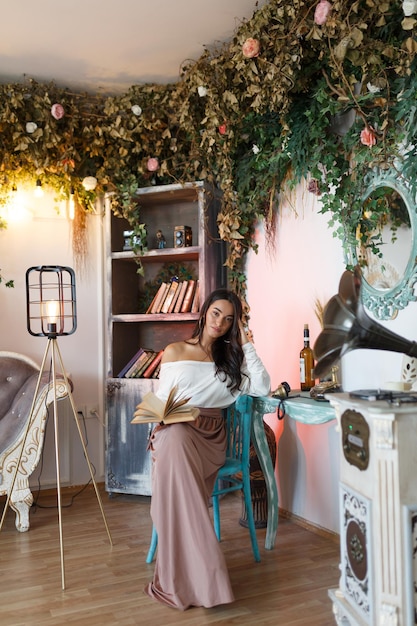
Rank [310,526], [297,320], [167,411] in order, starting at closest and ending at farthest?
1. [167,411]
2. [310,526]
3. [297,320]

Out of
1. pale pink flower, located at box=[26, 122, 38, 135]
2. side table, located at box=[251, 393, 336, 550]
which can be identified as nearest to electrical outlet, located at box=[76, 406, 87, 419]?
side table, located at box=[251, 393, 336, 550]

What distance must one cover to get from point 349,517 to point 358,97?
5.86ft

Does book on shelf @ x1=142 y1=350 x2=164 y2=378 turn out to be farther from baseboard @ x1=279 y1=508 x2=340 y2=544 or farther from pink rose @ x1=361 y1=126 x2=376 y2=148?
pink rose @ x1=361 y1=126 x2=376 y2=148

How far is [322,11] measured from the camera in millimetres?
2736

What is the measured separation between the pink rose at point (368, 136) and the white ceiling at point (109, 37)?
96 centimetres

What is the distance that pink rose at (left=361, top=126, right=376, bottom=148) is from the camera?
8.93 ft

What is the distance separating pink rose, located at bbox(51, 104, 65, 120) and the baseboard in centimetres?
286

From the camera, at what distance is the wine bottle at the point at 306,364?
10.7 ft

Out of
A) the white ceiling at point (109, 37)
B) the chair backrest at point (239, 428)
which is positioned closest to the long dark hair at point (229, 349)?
the chair backrest at point (239, 428)

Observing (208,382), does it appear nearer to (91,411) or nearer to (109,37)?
(91,411)

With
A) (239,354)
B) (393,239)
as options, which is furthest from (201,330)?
(393,239)

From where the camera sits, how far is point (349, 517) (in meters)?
2.03

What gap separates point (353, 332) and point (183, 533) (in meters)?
1.12

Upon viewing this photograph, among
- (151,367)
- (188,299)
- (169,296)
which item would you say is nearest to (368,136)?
(188,299)
